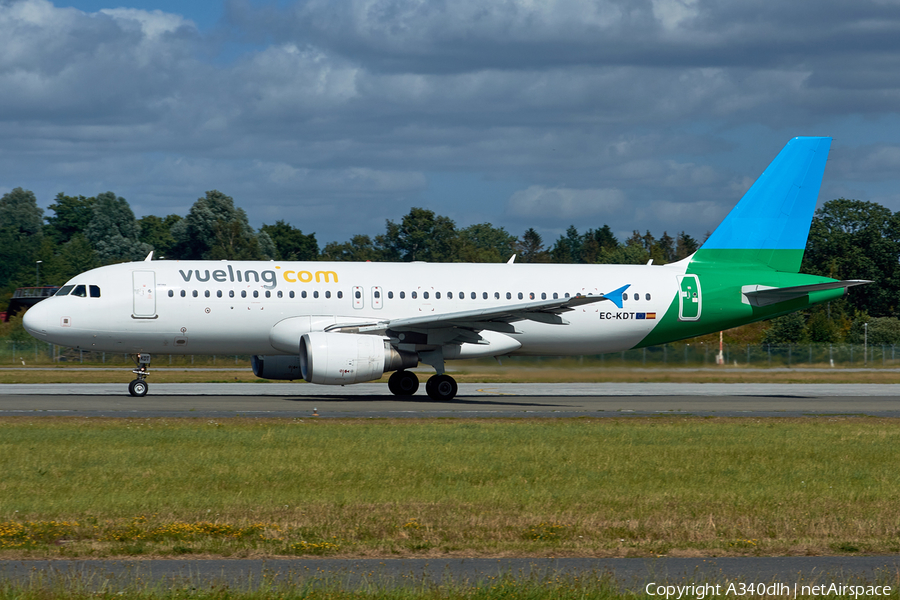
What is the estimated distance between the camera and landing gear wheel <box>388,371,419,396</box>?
31.7 meters

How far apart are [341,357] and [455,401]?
15.1 feet

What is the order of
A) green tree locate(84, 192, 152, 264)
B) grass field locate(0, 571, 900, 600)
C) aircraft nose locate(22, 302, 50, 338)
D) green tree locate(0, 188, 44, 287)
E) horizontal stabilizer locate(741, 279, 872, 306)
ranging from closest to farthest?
1. grass field locate(0, 571, 900, 600)
2. aircraft nose locate(22, 302, 50, 338)
3. horizontal stabilizer locate(741, 279, 872, 306)
4. green tree locate(0, 188, 44, 287)
5. green tree locate(84, 192, 152, 264)

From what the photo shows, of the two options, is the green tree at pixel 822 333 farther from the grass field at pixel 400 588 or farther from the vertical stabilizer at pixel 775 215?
the grass field at pixel 400 588

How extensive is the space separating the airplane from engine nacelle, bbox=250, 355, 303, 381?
34 mm

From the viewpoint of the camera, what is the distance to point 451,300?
104 feet

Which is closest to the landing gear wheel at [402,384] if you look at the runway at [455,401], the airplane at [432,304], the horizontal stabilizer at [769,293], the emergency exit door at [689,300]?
the airplane at [432,304]

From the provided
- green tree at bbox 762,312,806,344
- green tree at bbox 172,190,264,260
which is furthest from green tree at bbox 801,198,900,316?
green tree at bbox 172,190,264,260

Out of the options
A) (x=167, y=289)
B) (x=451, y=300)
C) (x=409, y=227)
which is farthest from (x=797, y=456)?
(x=409, y=227)

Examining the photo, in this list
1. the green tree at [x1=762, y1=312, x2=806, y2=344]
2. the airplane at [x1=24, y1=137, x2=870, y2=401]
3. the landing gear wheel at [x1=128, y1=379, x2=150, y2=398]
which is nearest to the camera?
the airplane at [x1=24, y1=137, x2=870, y2=401]

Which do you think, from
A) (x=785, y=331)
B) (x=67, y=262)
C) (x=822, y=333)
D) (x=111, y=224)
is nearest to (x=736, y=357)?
(x=822, y=333)

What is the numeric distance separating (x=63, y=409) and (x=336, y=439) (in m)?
9.68

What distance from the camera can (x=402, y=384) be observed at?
31734mm

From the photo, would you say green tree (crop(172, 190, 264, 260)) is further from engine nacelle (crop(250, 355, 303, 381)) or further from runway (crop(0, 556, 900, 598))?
runway (crop(0, 556, 900, 598))

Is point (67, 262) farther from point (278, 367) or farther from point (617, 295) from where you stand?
point (617, 295)
